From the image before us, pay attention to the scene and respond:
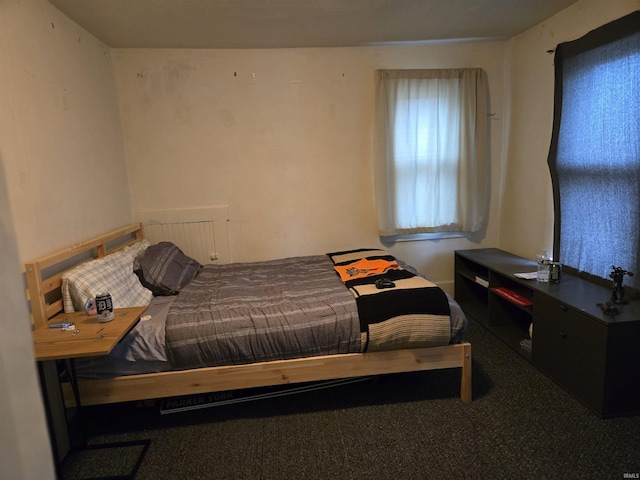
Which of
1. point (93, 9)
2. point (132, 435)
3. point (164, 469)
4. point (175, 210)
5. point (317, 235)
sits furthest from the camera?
point (317, 235)

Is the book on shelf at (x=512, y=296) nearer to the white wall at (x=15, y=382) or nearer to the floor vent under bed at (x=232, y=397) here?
the floor vent under bed at (x=232, y=397)

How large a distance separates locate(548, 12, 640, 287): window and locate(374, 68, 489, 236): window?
742 millimetres

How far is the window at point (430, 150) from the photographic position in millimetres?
3373

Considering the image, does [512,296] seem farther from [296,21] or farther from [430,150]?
[296,21]

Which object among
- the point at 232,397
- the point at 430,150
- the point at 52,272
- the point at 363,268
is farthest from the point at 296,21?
the point at 232,397

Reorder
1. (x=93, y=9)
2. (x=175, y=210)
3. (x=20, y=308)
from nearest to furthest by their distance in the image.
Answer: (x=20, y=308), (x=93, y=9), (x=175, y=210)

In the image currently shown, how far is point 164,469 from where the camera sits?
1775mm

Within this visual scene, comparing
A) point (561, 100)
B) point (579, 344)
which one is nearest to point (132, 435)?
point (579, 344)

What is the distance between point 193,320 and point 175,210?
1.62m

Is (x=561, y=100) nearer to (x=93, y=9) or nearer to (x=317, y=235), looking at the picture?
→ (x=317, y=235)

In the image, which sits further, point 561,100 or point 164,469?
point 561,100

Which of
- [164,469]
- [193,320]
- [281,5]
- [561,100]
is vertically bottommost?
[164,469]

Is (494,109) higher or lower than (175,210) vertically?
higher

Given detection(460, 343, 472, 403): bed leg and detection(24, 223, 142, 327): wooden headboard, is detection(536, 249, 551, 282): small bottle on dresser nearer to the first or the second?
detection(460, 343, 472, 403): bed leg
